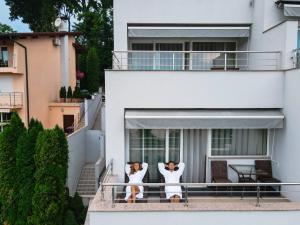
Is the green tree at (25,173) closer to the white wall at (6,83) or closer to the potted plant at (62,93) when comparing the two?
the white wall at (6,83)

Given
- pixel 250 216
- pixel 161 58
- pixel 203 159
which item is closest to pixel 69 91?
pixel 161 58

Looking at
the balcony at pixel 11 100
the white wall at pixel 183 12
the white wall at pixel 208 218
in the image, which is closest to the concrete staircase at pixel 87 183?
the white wall at pixel 208 218

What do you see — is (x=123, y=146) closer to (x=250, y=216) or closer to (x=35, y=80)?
(x=250, y=216)

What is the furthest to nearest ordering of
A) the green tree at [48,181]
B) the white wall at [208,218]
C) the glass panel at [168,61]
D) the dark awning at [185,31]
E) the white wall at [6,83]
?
the white wall at [6,83]
the glass panel at [168,61]
the dark awning at [185,31]
the green tree at [48,181]
the white wall at [208,218]

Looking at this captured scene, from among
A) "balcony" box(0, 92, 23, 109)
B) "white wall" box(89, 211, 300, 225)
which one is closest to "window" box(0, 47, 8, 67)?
"balcony" box(0, 92, 23, 109)

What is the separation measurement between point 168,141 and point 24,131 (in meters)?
7.96

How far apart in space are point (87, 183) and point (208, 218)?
12.7 m

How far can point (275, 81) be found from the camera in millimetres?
15305

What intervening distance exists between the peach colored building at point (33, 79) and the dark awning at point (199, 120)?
16439 mm

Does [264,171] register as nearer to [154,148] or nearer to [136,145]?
[154,148]

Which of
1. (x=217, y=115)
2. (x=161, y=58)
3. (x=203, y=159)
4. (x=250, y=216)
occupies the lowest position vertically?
(x=250, y=216)

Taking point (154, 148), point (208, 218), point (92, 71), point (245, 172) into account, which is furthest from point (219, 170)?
point (92, 71)

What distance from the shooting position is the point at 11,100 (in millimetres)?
26438

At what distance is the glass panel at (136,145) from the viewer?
15.9 meters
